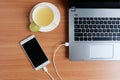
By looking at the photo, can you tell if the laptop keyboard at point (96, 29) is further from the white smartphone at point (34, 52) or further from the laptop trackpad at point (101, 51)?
the white smartphone at point (34, 52)

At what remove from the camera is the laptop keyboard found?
0.97 metres

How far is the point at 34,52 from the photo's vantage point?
974 mm

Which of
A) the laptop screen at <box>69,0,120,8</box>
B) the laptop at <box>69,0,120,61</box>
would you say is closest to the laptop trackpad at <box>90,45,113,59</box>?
the laptop at <box>69,0,120,61</box>

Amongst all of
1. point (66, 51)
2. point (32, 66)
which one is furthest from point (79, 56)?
point (32, 66)

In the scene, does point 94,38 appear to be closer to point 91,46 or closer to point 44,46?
point 91,46

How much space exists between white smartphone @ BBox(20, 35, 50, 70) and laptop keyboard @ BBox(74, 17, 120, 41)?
150 mm

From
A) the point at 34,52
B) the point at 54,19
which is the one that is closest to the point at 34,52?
the point at 34,52

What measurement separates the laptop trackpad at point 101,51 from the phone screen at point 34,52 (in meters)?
0.19

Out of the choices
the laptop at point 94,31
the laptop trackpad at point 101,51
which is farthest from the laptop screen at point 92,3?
the laptop trackpad at point 101,51

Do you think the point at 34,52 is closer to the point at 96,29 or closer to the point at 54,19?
the point at 54,19

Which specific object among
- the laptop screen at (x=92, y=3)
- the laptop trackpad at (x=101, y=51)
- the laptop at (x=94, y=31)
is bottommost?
the laptop trackpad at (x=101, y=51)

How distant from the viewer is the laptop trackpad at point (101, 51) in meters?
0.98

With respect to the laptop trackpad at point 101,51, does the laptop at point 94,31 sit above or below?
above

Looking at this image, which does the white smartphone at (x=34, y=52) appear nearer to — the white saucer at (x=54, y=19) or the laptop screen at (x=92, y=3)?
the white saucer at (x=54, y=19)
